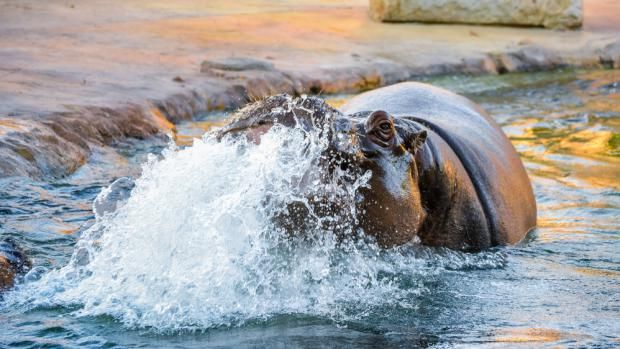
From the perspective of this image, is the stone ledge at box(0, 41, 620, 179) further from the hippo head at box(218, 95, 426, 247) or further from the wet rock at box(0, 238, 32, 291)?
the wet rock at box(0, 238, 32, 291)

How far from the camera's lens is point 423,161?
4055 mm

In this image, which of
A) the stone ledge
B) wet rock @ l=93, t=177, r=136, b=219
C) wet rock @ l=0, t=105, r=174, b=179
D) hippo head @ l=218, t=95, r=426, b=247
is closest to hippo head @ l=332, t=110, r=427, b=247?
hippo head @ l=218, t=95, r=426, b=247

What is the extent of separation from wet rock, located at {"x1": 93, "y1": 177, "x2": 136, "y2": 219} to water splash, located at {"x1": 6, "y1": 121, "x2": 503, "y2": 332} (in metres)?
0.56

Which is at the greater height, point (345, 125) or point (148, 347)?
point (345, 125)

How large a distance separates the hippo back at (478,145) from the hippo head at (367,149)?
2.68ft

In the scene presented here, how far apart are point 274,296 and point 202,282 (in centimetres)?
27

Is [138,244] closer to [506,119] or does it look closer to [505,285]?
[505,285]

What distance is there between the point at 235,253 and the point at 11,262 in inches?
37.4

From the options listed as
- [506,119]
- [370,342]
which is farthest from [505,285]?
[506,119]

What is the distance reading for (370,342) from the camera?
138 inches

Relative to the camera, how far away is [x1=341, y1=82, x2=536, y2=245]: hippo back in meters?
4.61

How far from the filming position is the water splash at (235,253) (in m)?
3.62

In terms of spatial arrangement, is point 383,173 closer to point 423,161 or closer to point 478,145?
point 423,161

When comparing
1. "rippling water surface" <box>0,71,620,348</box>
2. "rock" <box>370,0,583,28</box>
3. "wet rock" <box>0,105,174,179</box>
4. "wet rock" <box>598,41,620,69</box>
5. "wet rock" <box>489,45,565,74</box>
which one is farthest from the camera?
"rock" <box>370,0,583,28</box>
